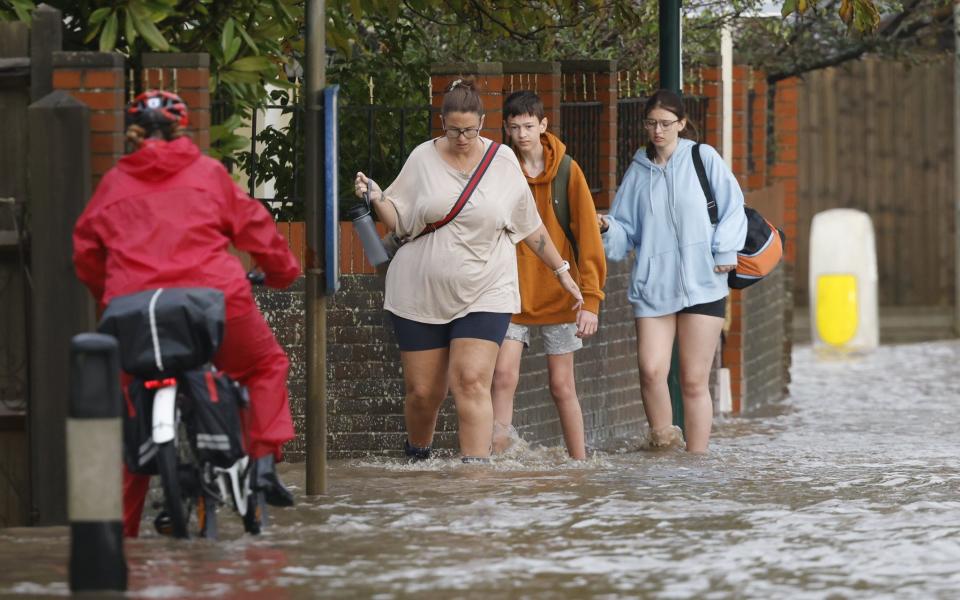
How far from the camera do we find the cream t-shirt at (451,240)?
913 centimetres

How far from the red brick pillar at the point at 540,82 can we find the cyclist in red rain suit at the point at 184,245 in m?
3.74

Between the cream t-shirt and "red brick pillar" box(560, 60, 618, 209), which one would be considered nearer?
the cream t-shirt

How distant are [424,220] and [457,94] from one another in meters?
0.55

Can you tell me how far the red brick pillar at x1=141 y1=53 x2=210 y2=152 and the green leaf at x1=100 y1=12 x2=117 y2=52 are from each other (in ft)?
0.60

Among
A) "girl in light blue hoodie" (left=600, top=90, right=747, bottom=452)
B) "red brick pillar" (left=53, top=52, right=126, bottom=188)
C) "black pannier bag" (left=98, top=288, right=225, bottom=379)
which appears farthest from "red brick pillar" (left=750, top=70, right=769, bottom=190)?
"black pannier bag" (left=98, top=288, right=225, bottom=379)

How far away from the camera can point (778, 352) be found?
1659 cm

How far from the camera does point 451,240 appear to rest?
9164 mm

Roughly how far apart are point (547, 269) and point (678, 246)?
70cm

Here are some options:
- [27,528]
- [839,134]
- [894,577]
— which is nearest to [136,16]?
[27,528]

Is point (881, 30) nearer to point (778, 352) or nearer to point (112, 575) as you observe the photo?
point (778, 352)

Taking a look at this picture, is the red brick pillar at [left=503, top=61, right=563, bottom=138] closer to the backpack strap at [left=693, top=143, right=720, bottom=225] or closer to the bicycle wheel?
the backpack strap at [left=693, top=143, right=720, bottom=225]

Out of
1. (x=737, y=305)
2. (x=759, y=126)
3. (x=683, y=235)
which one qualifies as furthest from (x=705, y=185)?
(x=759, y=126)

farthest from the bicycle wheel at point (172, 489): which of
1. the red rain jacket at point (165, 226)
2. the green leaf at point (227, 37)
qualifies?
the green leaf at point (227, 37)

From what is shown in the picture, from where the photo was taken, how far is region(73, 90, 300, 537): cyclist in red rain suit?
23.9 feet
